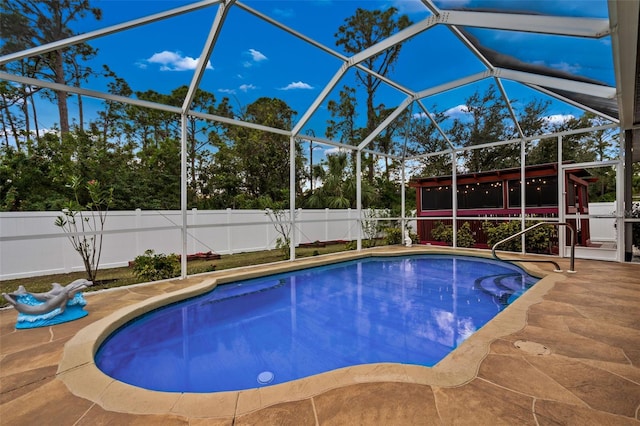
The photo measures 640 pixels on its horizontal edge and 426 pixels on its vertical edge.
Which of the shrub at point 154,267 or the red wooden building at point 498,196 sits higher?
the red wooden building at point 498,196

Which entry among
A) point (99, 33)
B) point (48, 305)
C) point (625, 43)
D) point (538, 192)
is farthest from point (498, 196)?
point (48, 305)

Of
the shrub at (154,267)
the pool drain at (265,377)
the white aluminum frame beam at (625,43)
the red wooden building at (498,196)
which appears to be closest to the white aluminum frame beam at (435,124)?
the red wooden building at (498,196)

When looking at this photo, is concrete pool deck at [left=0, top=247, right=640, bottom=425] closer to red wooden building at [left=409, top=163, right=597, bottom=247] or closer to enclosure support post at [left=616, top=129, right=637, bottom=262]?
enclosure support post at [left=616, top=129, right=637, bottom=262]

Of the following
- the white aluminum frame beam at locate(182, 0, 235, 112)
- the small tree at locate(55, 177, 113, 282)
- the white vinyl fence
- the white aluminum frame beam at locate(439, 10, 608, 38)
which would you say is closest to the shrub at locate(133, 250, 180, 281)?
the white vinyl fence

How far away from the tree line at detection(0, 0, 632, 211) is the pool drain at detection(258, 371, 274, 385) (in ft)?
17.3

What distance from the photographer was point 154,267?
5953 millimetres

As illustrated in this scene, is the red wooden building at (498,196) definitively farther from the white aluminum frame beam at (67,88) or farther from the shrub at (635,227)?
the white aluminum frame beam at (67,88)

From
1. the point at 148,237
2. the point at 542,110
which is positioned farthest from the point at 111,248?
the point at 542,110

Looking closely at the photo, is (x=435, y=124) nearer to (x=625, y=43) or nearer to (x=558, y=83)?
(x=558, y=83)

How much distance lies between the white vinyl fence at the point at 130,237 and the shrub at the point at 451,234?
4378mm

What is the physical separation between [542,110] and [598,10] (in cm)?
566

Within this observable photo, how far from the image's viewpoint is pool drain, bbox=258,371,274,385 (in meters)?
2.93

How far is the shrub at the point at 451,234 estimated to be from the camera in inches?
406

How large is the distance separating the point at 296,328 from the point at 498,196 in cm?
990
